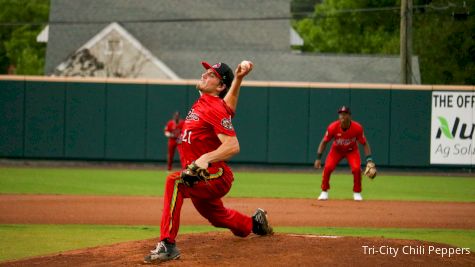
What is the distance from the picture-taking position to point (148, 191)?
63.6 ft

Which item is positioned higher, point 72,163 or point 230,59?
point 230,59

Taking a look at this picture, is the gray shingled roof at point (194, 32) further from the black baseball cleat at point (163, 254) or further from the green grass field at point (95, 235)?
the black baseball cleat at point (163, 254)

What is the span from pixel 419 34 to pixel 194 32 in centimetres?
1148

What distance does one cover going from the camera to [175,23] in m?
40.6

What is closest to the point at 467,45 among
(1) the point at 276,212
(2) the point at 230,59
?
(2) the point at 230,59

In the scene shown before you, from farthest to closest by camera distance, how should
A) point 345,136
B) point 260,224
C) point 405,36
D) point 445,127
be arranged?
1. point 405,36
2. point 445,127
3. point 345,136
4. point 260,224

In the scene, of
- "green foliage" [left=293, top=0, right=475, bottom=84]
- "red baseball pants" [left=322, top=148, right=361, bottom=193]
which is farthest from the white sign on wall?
"red baseball pants" [left=322, top=148, right=361, bottom=193]

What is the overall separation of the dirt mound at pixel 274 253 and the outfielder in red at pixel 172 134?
656 inches

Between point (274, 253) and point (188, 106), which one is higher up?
point (188, 106)

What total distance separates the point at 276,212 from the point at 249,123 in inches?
542

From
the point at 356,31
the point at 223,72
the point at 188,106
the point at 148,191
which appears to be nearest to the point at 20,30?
the point at 356,31

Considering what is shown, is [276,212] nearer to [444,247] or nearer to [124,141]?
→ [444,247]

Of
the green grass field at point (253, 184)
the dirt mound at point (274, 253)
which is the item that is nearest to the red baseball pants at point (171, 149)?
the green grass field at point (253, 184)

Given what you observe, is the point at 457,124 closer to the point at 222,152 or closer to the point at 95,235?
the point at 95,235
